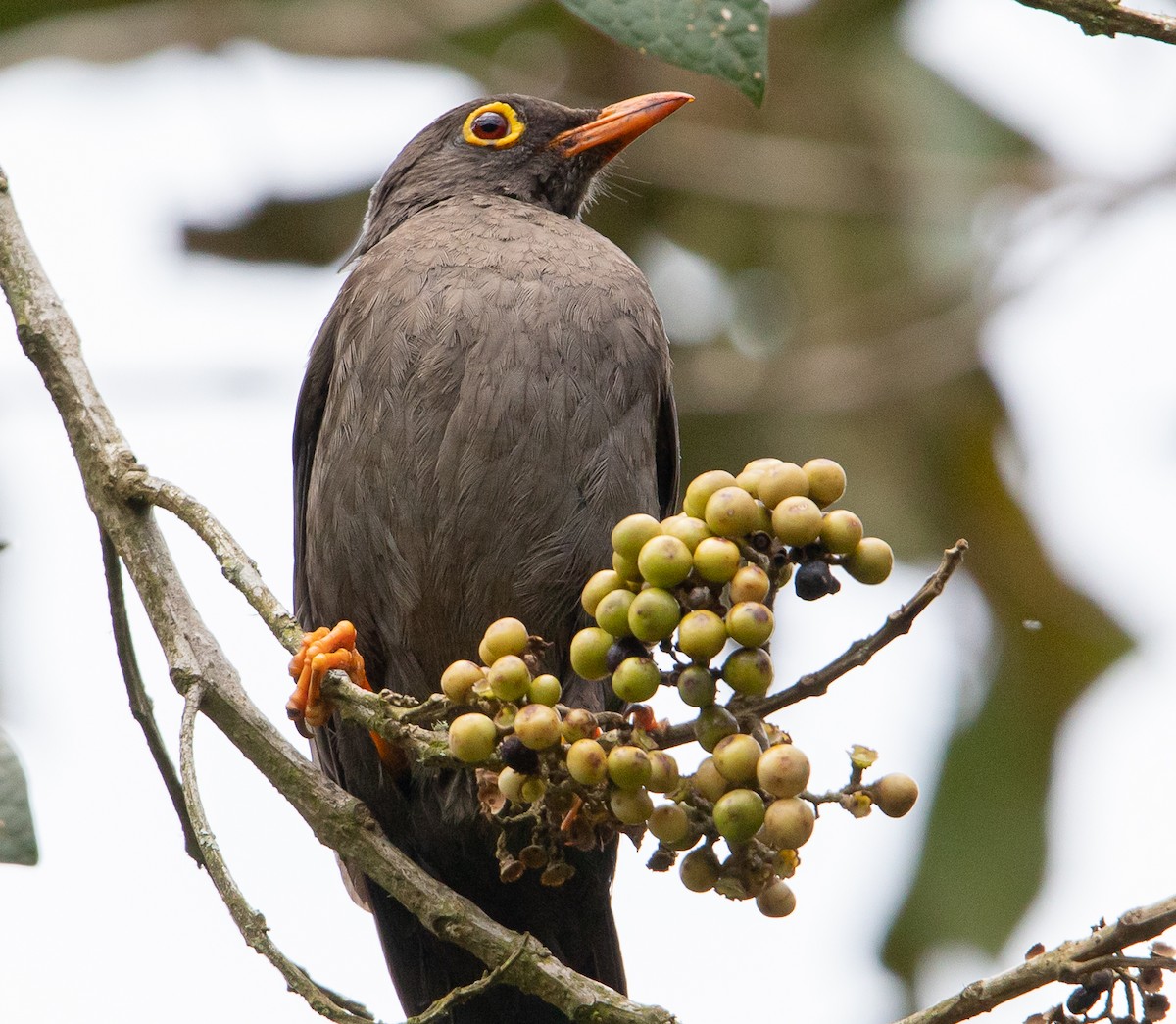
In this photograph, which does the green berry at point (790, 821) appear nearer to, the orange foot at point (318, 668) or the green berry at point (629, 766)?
the green berry at point (629, 766)

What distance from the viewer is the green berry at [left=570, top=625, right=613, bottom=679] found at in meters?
2.63

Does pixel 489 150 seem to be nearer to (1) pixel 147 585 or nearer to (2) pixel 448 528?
(2) pixel 448 528

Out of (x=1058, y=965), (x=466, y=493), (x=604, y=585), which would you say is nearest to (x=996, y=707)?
(x=466, y=493)

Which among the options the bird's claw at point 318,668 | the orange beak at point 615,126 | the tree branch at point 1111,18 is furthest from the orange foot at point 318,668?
the orange beak at point 615,126

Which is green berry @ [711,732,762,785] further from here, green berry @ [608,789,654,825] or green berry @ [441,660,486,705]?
green berry @ [441,660,486,705]

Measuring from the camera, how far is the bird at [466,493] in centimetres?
418

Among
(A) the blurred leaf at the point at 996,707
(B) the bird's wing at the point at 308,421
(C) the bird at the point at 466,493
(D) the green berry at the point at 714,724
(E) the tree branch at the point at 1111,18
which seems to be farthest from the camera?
(A) the blurred leaf at the point at 996,707

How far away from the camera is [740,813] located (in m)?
2.48

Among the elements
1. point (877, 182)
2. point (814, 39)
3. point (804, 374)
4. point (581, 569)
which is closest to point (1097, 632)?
point (804, 374)

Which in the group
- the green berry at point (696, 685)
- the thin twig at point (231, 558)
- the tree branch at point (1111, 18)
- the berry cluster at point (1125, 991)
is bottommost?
the berry cluster at point (1125, 991)

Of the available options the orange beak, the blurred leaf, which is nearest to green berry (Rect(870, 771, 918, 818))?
the orange beak

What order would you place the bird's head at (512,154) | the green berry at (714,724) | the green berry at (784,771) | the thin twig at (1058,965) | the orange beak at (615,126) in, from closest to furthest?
the thin twig at (1058,965), the green berry at (784,771), the green berry at (714,724), the orange beak at (615,126), the bird's head at (512,154)

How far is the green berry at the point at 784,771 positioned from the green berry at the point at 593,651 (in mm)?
333

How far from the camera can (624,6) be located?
2922mm
